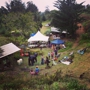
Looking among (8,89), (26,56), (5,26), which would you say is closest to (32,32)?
(5,26)

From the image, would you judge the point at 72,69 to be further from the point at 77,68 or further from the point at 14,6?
the point at 14,6

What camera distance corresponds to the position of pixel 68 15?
96.3 feet

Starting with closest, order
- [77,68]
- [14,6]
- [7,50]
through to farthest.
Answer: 1. [77,68]
2. [7,50]
3. [14,6]

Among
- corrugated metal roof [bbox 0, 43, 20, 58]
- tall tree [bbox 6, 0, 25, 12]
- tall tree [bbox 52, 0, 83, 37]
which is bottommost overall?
corrugated metal roof [bbox 0, 43, 20, 58]

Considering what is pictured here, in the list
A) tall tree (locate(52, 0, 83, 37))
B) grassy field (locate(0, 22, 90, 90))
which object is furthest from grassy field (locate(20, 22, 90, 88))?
tall tree (locate(52, 0, 83, 37))

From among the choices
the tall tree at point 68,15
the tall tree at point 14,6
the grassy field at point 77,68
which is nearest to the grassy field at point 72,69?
the grassy field at point 77,68

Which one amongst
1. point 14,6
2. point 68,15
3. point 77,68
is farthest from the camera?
point 14,6

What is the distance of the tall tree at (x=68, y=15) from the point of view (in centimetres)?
2902

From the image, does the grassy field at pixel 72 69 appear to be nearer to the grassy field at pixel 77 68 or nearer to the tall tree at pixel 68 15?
the grassy field at pixel 77 68

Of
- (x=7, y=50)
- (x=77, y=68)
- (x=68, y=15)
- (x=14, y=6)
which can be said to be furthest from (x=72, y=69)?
(x=14, y=6)

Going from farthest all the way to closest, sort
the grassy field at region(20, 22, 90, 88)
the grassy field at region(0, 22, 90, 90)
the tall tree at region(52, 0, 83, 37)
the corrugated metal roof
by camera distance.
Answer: the tall tree at region(52, 0, 83, 37), the corrugated metal roof, the grassy field at region(20, 22, 90, 88), the grassy field at region(0, 22, 90, 90)

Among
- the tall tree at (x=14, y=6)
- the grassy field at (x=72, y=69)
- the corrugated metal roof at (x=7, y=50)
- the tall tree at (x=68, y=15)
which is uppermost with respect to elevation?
the tall tree at (x=14, y=6)

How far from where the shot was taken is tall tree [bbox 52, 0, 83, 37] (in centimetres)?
2902

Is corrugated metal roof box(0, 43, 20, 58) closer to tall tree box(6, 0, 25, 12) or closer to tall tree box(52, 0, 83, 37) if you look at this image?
tall tree box(52, 0, 83, 37)
